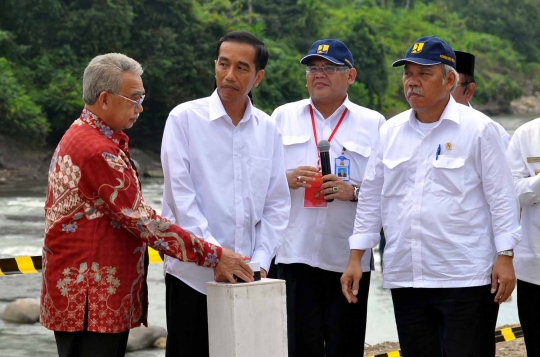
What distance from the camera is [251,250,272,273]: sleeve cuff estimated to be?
3.77 metres

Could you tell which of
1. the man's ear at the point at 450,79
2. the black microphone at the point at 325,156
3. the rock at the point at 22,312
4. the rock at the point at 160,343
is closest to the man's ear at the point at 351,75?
the black microphone at the point at 325,156

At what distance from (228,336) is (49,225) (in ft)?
2.51

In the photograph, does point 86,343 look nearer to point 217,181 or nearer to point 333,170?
point 217,181

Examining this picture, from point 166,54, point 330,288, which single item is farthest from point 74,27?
point 330,288

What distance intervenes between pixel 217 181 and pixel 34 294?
28.4 feet

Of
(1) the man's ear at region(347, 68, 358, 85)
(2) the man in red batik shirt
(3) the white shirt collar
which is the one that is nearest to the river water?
(3) the white shirt collar

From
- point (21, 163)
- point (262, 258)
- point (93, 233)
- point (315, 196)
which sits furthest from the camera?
point (21, 163)

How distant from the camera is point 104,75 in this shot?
3.29 meters

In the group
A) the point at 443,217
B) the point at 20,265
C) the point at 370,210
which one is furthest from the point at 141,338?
the point at 443,217

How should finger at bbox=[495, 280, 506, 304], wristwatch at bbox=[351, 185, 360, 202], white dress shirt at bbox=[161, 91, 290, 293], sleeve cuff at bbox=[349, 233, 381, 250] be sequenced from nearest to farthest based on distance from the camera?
white dress shirt at bbox=[161, 91, 290, 293] → finger at bbox=[495, 280, 506, 304] → sleeve cuff at bbox=[349, 233, 381, 250] → wristwatch at bbox=[351, 185, 360, 202]

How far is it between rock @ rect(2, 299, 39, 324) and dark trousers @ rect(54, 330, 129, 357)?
233 inches

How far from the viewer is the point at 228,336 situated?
10.9ft

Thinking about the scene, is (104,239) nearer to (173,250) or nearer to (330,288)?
(173,250)

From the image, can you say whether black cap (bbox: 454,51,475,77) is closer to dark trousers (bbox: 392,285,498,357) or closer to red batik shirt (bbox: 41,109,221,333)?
dark trousers (bbox: 392,285,498,357)
